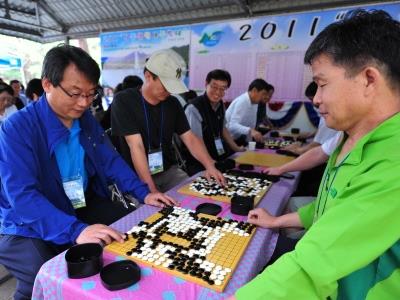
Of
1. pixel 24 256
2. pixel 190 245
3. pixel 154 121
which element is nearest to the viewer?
pixel 190 245

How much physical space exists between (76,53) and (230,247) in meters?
1.06

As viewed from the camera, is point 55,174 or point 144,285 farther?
point 55,174

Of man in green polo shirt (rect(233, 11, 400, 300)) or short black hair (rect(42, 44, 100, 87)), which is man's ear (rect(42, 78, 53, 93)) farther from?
man in green polo shirt (rect(233, 11, 400, 300))

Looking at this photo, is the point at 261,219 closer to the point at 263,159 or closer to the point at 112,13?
the point at 263,159

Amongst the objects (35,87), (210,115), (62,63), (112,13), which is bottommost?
(210,115)

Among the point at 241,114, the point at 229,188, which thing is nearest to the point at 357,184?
the point at 229,188

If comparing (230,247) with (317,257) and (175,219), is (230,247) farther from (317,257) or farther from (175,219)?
(317,257)

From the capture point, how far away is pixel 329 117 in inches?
30.8

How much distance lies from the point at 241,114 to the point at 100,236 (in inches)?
118

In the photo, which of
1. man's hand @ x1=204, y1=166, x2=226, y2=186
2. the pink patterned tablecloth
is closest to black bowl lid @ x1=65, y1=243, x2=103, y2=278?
the pink patterned tablecloth

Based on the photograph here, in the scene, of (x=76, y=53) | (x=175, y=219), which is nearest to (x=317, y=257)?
(x=175, y=219)

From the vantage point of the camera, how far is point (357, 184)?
2.10ft

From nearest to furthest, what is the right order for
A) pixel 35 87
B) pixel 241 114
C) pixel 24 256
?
1. pixel 24 256
2. pixel 35 87
3. pixel 241 114

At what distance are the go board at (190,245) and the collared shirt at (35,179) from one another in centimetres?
26
